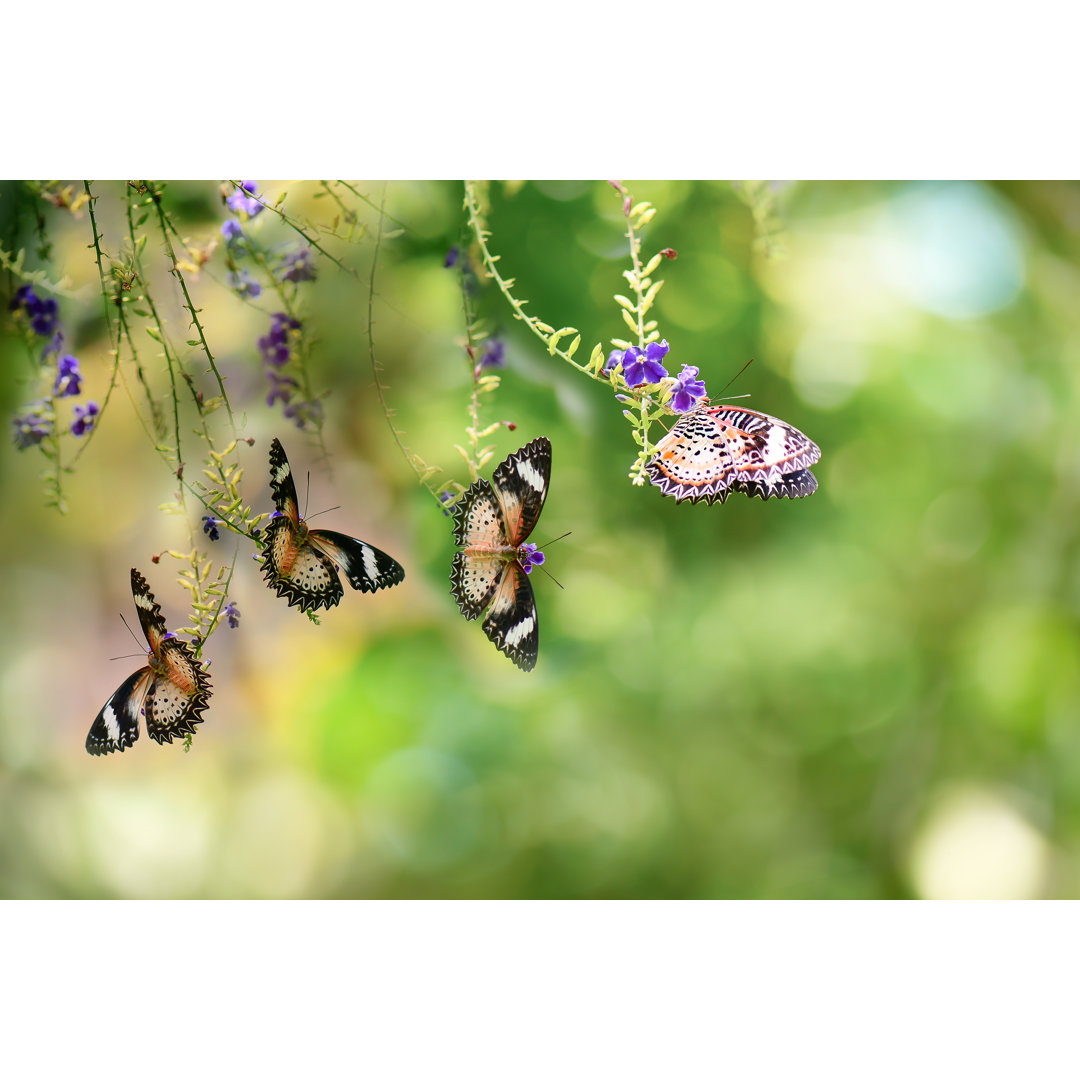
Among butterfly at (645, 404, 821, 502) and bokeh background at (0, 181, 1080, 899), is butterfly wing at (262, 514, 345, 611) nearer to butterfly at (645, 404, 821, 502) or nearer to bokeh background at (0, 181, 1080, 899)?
bokeh background at (0, 181, 1080, 899)

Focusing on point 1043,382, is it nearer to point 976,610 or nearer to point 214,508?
point 976,610

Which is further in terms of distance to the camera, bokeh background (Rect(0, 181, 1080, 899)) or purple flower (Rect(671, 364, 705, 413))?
bokeh background (Rect(0, 181, 1080, 899))

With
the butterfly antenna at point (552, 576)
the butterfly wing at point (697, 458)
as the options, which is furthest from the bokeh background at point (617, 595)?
the butterfly wing at point (697, 458)

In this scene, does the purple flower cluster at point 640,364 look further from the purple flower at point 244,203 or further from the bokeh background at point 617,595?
the purple flower at point 244,203

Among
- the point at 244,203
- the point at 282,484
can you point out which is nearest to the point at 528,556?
the point at 282,484

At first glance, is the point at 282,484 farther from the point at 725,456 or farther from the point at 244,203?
the point at 725,456

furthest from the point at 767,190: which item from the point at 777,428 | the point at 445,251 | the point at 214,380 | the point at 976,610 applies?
the point at 214,380

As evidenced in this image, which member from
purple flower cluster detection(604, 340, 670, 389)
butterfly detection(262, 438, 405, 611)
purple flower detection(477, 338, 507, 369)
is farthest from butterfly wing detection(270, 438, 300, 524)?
purple flower cluster detection(604, 340, 670, 389)
